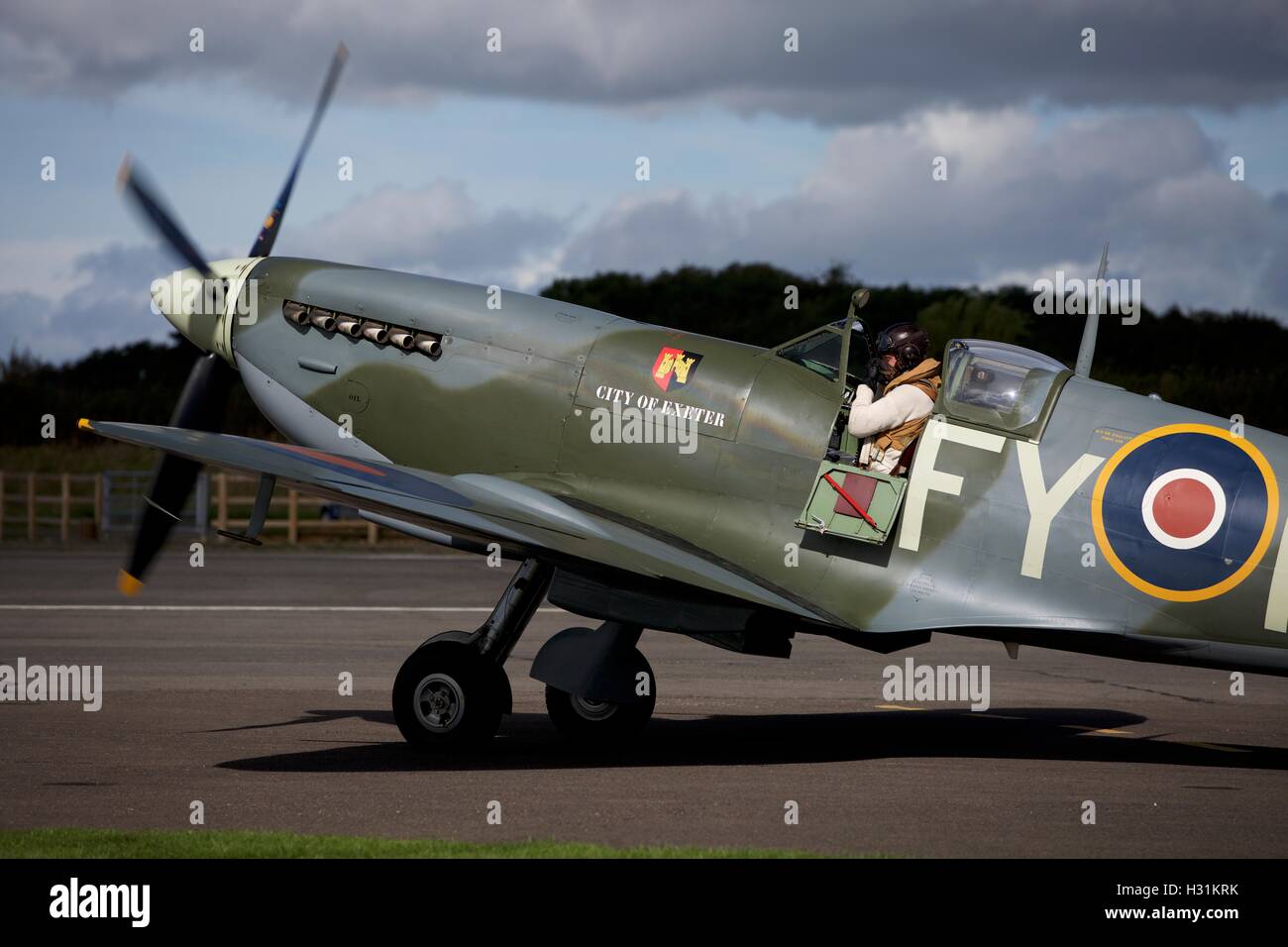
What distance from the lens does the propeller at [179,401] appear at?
11.4 meters

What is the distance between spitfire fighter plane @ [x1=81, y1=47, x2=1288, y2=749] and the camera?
30.0 feet

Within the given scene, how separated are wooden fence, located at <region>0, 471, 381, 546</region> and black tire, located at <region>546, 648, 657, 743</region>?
22.8 meters

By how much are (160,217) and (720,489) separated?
17.4ft

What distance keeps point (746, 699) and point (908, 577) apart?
13.1 ft

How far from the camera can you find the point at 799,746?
35.3ft

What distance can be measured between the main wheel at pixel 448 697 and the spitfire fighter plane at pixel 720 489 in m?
0.02

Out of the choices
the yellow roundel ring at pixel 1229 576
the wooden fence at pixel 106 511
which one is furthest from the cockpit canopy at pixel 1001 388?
the wooden fence at pixel 106 511

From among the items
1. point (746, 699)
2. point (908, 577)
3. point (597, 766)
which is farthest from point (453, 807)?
point (746, 699)

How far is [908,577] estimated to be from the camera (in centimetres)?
954

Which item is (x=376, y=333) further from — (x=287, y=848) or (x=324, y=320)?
(x=287, y=848)

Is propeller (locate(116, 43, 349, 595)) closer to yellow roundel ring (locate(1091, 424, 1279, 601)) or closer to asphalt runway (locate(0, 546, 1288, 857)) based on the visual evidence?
asphalt runway (locate(0, 546, 1288, 857))

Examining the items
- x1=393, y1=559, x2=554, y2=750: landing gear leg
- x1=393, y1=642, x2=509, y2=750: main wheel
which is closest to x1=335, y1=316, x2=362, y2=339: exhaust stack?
x1=393, y1=559, x2=554, y2=750: landing gear leg
